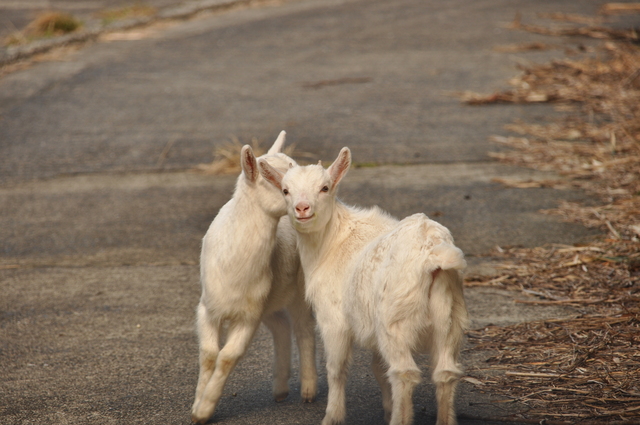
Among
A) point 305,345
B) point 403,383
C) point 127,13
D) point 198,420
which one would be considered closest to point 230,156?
point 305,345

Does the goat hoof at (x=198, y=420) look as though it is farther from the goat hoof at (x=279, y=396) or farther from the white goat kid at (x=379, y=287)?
the white goat kid at (x=379, y=287)

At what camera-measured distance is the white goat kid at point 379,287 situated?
11.7ft

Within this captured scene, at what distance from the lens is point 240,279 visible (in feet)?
14.0

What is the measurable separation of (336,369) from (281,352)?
26.5 inches

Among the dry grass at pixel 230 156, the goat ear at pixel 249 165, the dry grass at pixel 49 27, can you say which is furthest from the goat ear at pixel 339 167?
the dry grass at pixel 49 27

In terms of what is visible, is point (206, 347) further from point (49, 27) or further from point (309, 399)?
point (49, 27)

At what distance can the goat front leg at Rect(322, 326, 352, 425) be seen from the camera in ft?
13.0

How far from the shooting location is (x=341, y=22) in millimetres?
16141

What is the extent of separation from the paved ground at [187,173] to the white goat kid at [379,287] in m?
0.54

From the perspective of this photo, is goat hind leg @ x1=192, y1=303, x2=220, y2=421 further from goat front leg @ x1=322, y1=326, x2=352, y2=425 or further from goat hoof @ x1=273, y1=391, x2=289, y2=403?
goat front leg @ x1=322, y1=326, x2=352, y2=425

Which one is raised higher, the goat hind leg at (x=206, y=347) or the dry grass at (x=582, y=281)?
the goat hind leg at (x=206, y=347)

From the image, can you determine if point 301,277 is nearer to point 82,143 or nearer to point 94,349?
point 94,349

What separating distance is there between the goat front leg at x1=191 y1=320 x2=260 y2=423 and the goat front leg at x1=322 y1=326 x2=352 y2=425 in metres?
0.50

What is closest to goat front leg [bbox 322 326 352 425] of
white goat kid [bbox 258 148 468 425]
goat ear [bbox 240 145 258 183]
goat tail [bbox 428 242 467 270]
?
white goat kid [bbox 258 148 468 425]
